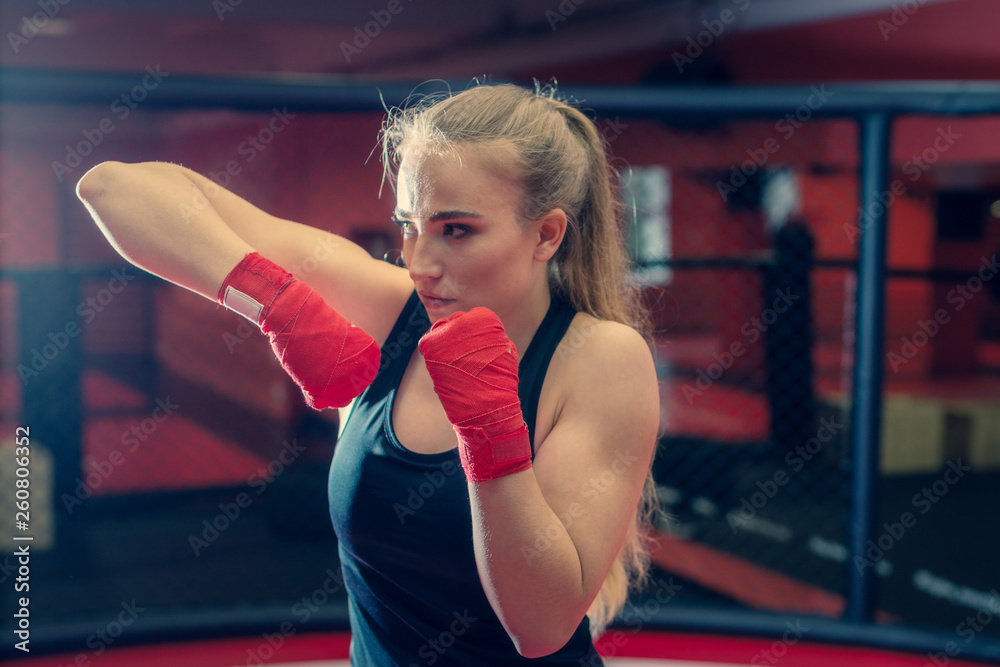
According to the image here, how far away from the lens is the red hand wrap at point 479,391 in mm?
711

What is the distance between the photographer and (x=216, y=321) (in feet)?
19.5

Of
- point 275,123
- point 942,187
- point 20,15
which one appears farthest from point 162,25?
point 942,187

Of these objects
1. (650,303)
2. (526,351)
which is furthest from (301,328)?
(650,303)

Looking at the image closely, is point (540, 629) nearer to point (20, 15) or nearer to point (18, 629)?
point (18, 629)

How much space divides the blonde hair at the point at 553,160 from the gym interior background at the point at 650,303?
200 millimetres

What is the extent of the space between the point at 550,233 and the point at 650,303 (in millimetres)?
4397

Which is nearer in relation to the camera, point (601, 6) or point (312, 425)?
point (312, 425)

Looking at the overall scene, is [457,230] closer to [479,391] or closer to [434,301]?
[434,301]

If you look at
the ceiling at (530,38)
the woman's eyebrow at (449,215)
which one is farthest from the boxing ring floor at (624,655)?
the ceiling at (530,38)

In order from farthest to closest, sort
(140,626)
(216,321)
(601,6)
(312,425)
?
1. (216,321)
2. (601,6)
3. (312,425)
4. (140,626)

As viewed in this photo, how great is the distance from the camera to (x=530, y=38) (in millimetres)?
5969

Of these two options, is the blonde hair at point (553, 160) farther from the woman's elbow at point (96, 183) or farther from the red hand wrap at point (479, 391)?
the woman's elbow at point (96, 183)

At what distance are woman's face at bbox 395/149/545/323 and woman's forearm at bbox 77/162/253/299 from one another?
0.21m

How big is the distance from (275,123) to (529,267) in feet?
14.6
